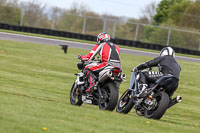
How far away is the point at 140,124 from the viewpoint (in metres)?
8.28

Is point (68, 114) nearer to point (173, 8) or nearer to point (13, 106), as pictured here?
point (13, 106)

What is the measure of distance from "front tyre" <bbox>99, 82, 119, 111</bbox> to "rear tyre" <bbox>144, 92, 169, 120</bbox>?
2.64ft

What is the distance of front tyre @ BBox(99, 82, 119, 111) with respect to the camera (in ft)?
31.0

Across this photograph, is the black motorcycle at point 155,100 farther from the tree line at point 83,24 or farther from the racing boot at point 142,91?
the tree line at point 83,24

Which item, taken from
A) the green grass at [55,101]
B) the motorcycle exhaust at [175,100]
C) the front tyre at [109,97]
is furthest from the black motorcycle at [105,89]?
the motorcycle exhaust at [175,100]

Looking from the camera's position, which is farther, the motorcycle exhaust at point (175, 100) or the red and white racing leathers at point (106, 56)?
the red and white racing leathers at point (106, 56)

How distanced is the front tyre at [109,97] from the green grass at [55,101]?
257 mm

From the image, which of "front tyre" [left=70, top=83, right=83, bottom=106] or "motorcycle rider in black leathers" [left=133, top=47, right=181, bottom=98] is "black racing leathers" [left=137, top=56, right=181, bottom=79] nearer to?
"motorcycle rider in black leathers" [left=133, top=47, right=181, bottom=98]

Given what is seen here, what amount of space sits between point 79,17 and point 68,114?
98.3ft

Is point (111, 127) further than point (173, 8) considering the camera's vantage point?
No

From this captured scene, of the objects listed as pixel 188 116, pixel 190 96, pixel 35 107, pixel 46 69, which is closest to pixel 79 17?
pixel 46 69

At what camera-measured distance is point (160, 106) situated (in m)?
9.05

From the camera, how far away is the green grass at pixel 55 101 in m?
7.11

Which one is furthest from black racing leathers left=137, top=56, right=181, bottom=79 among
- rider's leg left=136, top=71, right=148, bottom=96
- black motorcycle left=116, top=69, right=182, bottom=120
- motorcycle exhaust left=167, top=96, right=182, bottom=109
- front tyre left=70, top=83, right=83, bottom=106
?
front tyre left=70, top=83, right=83, bottom=106
